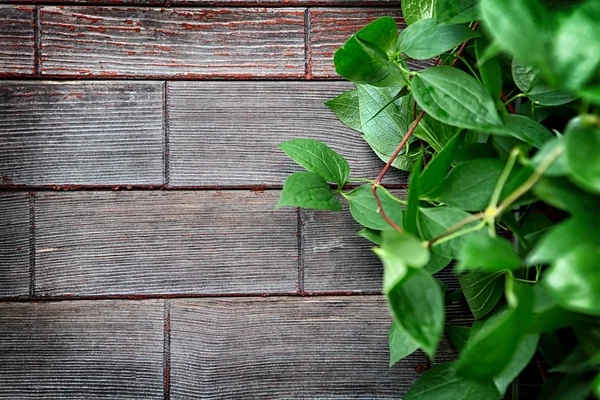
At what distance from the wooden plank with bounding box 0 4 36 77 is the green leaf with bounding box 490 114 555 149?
2.56 ft

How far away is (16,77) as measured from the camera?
32.5 inches

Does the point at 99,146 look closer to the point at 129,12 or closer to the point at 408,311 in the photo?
the point at 129,12

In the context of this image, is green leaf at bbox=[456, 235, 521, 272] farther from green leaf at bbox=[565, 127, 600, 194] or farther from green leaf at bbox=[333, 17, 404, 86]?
green leaf at bbox=[333, 17, 404, 86]

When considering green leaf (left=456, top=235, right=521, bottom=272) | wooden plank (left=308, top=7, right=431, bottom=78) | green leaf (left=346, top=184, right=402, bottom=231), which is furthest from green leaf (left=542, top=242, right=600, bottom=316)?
wooden plank (left=308, top=7, right=431, bottom=78)

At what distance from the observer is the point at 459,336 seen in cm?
78

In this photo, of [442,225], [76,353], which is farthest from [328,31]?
[76,353]

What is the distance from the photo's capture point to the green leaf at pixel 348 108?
814 mm

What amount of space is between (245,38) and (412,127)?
1.13ft

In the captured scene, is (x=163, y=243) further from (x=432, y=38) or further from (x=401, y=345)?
(x=432, y=38)

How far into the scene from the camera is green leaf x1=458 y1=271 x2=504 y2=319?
71 centimetres

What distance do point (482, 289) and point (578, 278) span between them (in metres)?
0.40

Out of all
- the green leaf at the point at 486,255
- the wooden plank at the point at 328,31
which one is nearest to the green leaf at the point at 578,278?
the green leaf at the point at 486,255

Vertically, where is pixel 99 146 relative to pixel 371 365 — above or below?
above

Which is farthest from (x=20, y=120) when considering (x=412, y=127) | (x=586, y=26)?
(x=586, y=26)
